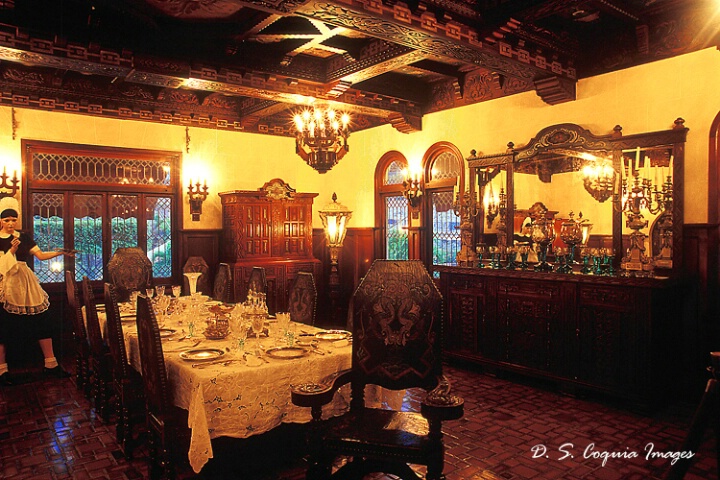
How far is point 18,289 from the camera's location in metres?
5.38

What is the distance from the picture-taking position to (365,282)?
10.2 feet

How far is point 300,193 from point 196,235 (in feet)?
5.25

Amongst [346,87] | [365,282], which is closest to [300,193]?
[346,87]

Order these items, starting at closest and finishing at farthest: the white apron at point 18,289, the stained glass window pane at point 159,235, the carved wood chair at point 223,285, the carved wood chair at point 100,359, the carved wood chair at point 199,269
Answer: the carved wood chair at point 100,359 → the white apron at point 18,289 → the carved wood chair at point 223,285 → the carved wood chair at point 199,269 → the stained glass window pane at point 159,235

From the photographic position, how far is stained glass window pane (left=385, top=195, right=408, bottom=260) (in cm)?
755

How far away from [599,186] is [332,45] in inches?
116

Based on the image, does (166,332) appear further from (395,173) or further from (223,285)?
(395,173)

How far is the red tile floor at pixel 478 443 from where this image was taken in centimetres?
327

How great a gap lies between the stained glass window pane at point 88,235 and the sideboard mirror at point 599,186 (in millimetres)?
4748

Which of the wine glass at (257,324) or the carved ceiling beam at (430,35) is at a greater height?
the carved ceiling beam at (430,35)

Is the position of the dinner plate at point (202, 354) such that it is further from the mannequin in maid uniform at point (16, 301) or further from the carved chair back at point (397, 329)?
the mannequin in maid uniform at point (16, 301)

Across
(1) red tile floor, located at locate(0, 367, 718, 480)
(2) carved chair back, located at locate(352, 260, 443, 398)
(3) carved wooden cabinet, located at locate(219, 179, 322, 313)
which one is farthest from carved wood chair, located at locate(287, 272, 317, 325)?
(3) carved wooden cabinet, located at locate(219, 179, 322, 313)

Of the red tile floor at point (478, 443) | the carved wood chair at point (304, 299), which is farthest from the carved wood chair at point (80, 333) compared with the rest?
the carved wood chair at point (304, 299)

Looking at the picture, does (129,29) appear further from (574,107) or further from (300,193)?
(574,107)
